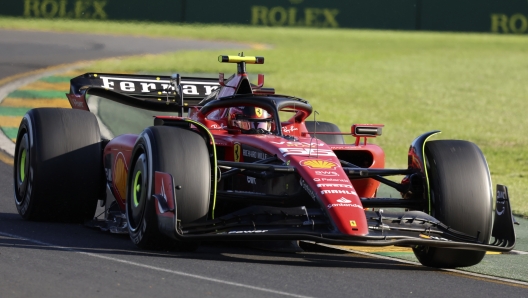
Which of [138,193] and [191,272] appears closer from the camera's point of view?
[191,272]

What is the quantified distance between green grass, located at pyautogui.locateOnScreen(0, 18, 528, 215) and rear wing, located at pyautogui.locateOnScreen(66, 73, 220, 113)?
439 cm

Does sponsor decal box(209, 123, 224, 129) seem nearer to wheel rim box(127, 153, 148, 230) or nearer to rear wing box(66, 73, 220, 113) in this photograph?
wheel rim box(127, 153, 148, 230)

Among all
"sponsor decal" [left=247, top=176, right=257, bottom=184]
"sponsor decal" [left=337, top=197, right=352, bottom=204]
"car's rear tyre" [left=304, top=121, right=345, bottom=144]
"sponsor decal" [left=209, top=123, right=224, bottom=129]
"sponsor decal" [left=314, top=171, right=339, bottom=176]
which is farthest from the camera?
"car's rear tyre" [left=304, top=121, right=345, bottom=144]

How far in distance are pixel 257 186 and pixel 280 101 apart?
0.94 meters

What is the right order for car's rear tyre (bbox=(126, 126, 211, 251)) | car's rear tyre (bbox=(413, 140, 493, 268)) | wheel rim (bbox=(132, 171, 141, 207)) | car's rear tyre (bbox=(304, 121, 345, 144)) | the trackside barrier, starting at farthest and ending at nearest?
the trackside barrier, car's rear tyre (bbox=(304, 121, 345, 144)), wheel rim (bbox=(132, 171, 141, 207)), car's rear tyre (bbox=(413, 140, 493, 268)), car's rear tyre (bbox=(126, 126, 211, 251))

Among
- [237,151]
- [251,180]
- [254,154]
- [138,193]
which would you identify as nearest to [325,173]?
[254,154]

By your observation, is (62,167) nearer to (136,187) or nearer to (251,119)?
(136,187)

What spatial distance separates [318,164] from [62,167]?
2705 millimetres

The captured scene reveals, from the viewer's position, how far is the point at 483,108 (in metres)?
25.2

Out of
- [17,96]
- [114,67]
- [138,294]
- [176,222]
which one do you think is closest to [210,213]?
[176,222]

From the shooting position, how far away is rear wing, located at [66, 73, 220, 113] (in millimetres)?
10969

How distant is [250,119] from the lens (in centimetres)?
927

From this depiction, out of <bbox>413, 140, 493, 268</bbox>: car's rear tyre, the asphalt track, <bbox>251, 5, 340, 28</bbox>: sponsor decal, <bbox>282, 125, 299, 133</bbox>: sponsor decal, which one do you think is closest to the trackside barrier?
<bbox>251, 5, 340, 28</bbox>: sponsor decal

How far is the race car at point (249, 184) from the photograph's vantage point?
7785 millimetres
